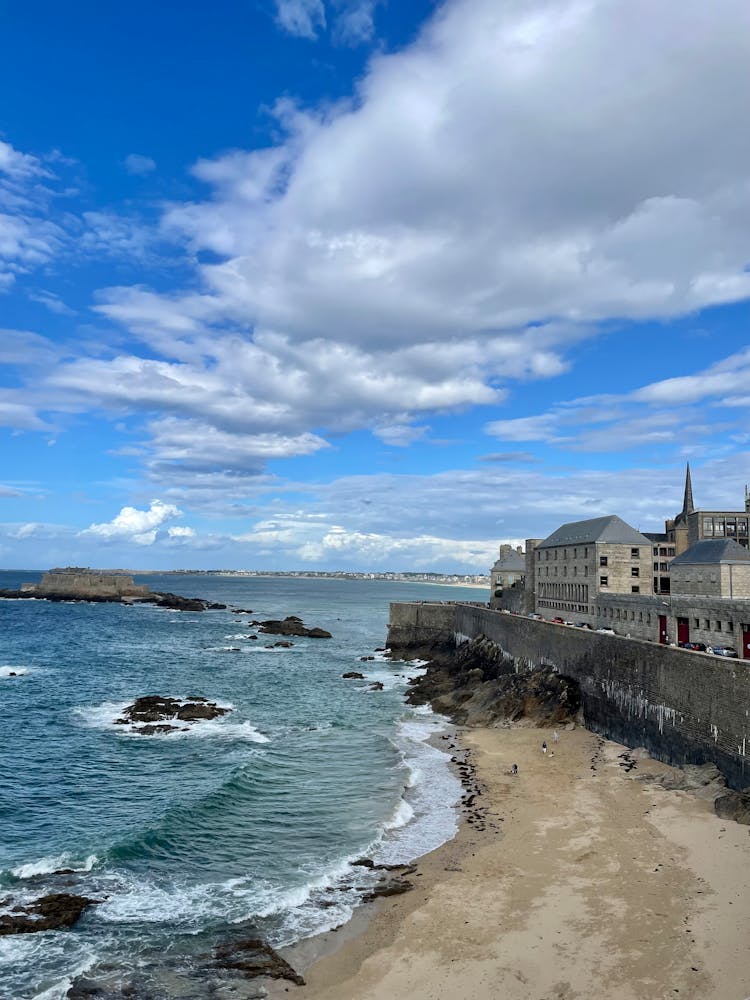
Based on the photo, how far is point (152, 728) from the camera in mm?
38812

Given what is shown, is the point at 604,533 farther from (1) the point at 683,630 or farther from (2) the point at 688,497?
(2) the point at 688,497

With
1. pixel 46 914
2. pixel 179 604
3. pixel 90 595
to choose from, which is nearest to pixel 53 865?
pixel 46 914

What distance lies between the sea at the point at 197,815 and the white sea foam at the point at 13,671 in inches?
82.6

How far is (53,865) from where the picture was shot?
21.1m

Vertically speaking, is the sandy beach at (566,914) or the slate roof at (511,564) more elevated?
the slate roof at (511,564)

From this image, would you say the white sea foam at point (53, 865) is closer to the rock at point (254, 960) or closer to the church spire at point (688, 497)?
the rock at point (254, 960)

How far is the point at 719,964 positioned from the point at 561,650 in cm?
2785

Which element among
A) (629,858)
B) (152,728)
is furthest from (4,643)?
(629,858)

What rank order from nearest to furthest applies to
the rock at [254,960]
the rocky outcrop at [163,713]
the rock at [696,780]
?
1. the rock at [254,960]
2. the rock at [696,780]
3. the rocky outcrop at [163,713]

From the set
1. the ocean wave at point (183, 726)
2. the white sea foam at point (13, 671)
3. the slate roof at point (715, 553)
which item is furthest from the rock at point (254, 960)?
the white sea foam at point (13, 671)

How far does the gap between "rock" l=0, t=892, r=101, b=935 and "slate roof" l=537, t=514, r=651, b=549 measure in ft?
142

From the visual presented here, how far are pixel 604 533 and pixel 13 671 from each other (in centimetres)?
4930

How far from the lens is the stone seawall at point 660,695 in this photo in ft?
83.5

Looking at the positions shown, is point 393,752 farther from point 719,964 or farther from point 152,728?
point 719,964
